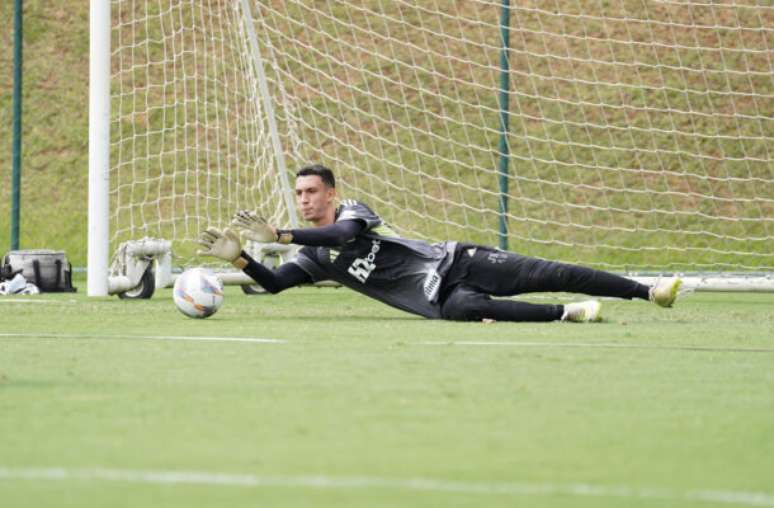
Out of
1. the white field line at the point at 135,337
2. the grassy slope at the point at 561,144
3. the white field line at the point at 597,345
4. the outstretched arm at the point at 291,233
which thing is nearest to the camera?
the white field line at the point at 597,345

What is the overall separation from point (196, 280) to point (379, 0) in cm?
1253

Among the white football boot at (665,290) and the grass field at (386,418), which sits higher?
the white football boot at (665,290)

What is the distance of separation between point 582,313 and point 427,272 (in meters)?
0.98

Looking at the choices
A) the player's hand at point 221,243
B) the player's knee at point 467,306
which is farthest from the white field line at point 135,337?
the player's knee at point 467,306

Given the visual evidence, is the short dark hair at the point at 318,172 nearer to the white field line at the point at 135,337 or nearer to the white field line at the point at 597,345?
the white field line at the point at 135,337

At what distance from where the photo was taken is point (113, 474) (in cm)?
377

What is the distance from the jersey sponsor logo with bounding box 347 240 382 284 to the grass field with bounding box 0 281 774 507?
1.28 metres

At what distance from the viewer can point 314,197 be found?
977 cm

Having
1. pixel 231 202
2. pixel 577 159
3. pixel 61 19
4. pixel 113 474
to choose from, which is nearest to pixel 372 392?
pixel 113 474

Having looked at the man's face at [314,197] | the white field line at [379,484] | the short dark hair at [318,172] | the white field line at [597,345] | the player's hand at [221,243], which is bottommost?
the white field line at [379,484]

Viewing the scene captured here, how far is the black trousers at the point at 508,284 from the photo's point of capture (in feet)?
30.9

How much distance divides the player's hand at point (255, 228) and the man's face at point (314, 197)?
0.61 m

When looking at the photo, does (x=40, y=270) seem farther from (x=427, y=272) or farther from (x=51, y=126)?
(x=51, y=126)

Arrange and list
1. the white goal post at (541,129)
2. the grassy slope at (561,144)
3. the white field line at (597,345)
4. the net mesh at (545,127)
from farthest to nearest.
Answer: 1. the grassy slope at (561,144)
2. the net mesh at (545,127)
3. the white goal post at (541,129)
4. the white field line at (597,345)
